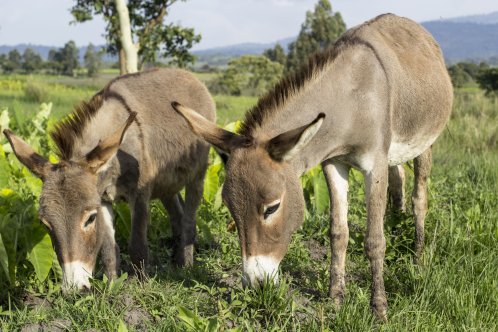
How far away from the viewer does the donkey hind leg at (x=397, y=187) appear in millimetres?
5488

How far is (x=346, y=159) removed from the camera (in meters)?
3.94

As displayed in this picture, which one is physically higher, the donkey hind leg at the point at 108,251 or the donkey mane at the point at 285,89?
the donkey mane at the point at 285,89

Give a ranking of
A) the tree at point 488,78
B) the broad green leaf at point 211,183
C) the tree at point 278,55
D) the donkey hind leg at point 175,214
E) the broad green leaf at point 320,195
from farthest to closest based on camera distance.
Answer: the tree at point 278,55 → the tree at point 488,78 → the broad green leaf at point 211,183 → the broad green leaf at point 320,195 → the donkey hind leg at point 175,214

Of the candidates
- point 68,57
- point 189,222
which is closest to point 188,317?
point 189,222

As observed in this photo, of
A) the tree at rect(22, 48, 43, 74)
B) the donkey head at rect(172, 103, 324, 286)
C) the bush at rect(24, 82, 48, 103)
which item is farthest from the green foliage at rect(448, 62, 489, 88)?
the tree at rect(22, 48, 43, 74)

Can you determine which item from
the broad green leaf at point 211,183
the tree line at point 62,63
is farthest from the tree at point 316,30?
the tree line at point 62,63

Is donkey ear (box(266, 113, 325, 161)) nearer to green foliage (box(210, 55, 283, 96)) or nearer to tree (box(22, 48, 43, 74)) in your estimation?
green foliage (box(210, 55, 283, 96))

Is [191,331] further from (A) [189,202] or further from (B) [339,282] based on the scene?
(A) [189,202]

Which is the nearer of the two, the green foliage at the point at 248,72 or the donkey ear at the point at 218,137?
the donkey ear at the point at 218,137

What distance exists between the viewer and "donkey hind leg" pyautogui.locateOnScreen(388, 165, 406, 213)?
549 cm

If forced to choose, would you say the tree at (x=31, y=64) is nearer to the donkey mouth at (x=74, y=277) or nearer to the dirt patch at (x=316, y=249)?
the dirt patch at (x=316, y=249)

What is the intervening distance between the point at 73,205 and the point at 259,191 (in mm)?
1287

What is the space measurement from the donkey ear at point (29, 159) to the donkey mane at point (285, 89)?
139cm

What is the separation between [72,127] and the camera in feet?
13.5
